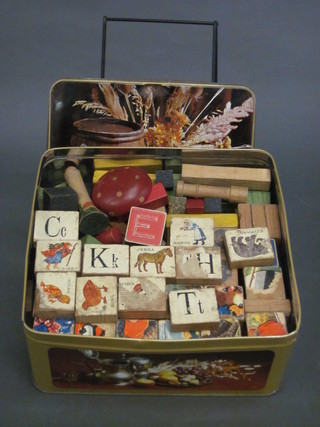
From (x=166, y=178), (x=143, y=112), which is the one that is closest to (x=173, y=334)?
(x=166, y=178)

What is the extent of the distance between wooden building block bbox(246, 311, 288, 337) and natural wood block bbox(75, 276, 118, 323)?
1.13 ft

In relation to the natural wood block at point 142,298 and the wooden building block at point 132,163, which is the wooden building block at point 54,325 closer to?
the natural wood block at point 142,298

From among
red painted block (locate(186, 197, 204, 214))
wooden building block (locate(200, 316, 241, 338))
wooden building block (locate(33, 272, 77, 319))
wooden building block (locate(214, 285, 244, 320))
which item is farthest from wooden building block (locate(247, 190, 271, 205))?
wooden building block (locate(33, 272, 77, 319))

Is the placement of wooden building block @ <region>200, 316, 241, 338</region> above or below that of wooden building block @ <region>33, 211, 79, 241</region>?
below

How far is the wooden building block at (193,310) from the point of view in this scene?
254 cm

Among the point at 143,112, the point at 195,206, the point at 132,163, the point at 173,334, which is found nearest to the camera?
the point at 173,334

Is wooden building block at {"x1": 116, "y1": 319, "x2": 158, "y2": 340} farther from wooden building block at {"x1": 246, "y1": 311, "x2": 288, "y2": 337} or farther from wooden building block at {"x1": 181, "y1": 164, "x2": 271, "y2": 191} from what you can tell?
wooden building block at {"x1": 181, "y1": 164, "x2": 271, "y2": 191}

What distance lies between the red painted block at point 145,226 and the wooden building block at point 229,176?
20 cm

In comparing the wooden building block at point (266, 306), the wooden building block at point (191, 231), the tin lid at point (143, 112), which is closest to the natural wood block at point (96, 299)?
the wooden building block at point (191, 231)

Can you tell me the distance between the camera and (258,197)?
2.95 metres

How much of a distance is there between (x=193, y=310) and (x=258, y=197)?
1.69 feet

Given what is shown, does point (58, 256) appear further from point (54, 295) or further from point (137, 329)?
point (137, 329)

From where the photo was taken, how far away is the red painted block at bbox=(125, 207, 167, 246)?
276 cm

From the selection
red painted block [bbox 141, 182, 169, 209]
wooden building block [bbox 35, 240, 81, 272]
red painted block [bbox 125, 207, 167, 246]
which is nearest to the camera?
wooden building block [bbox 35, 240, 81, 272]
